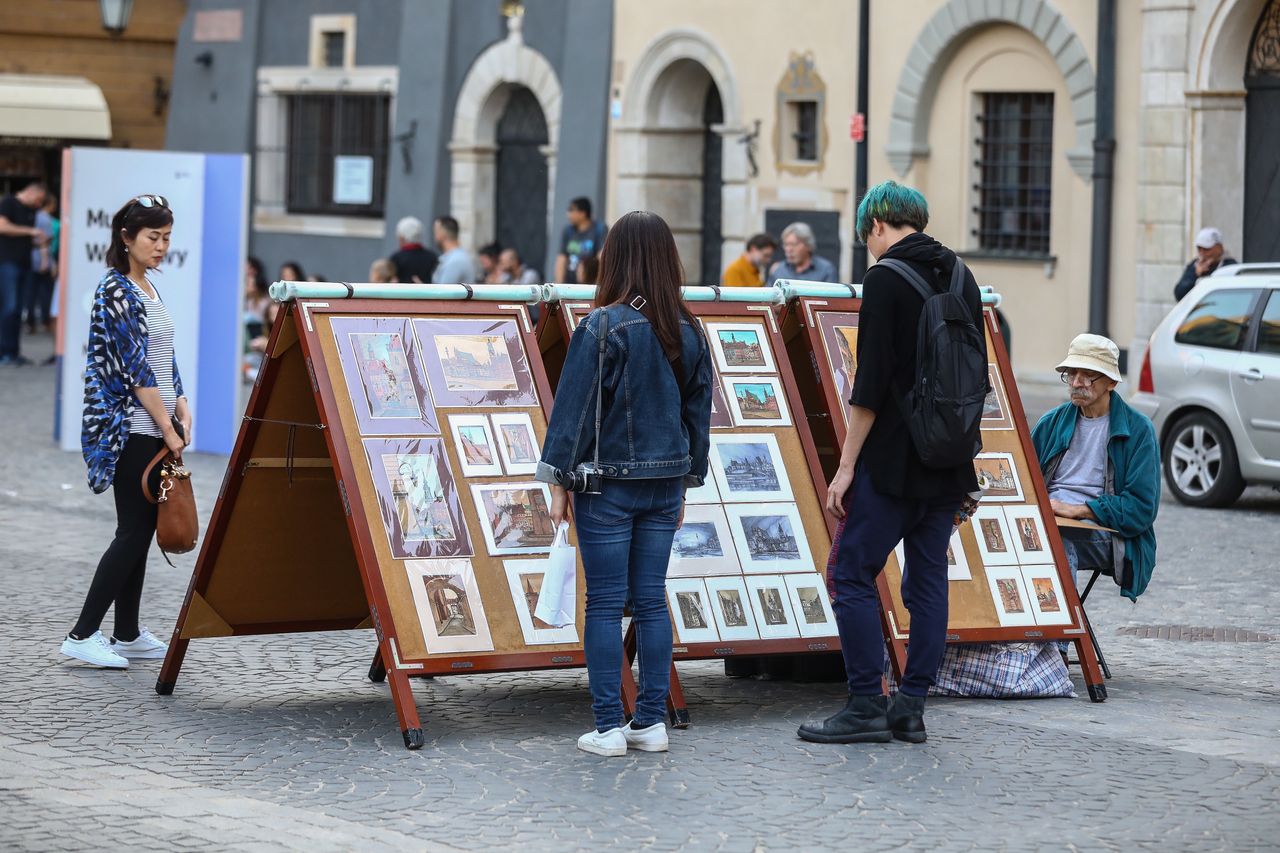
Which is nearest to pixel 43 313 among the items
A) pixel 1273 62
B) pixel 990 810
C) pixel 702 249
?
pixel 702 249

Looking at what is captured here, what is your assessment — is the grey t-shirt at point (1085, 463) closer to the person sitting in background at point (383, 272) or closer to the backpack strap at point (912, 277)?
the backpack strap at point (912, 277)

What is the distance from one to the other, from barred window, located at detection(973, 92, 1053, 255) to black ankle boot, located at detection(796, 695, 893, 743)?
14273 mm

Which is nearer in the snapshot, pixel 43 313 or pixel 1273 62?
pixel 1273 62

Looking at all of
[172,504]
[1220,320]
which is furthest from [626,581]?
[1220,320]

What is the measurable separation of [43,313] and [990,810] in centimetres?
2339

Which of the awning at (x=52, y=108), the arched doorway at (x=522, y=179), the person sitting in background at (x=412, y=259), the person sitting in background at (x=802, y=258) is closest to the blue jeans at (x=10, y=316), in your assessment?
the person sitting in background at (x=412, y=259)

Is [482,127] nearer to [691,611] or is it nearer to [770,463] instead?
[770,463]

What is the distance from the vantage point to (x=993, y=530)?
8.00m

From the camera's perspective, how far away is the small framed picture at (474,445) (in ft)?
24.0

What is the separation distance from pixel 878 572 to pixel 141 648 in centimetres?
298

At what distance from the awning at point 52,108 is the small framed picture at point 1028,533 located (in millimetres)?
24456

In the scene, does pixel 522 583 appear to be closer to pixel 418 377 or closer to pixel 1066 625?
pixel 418 377

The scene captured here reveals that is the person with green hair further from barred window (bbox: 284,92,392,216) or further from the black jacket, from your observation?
barred window (bbox: 284,92,392,216)

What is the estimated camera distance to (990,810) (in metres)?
6.23
